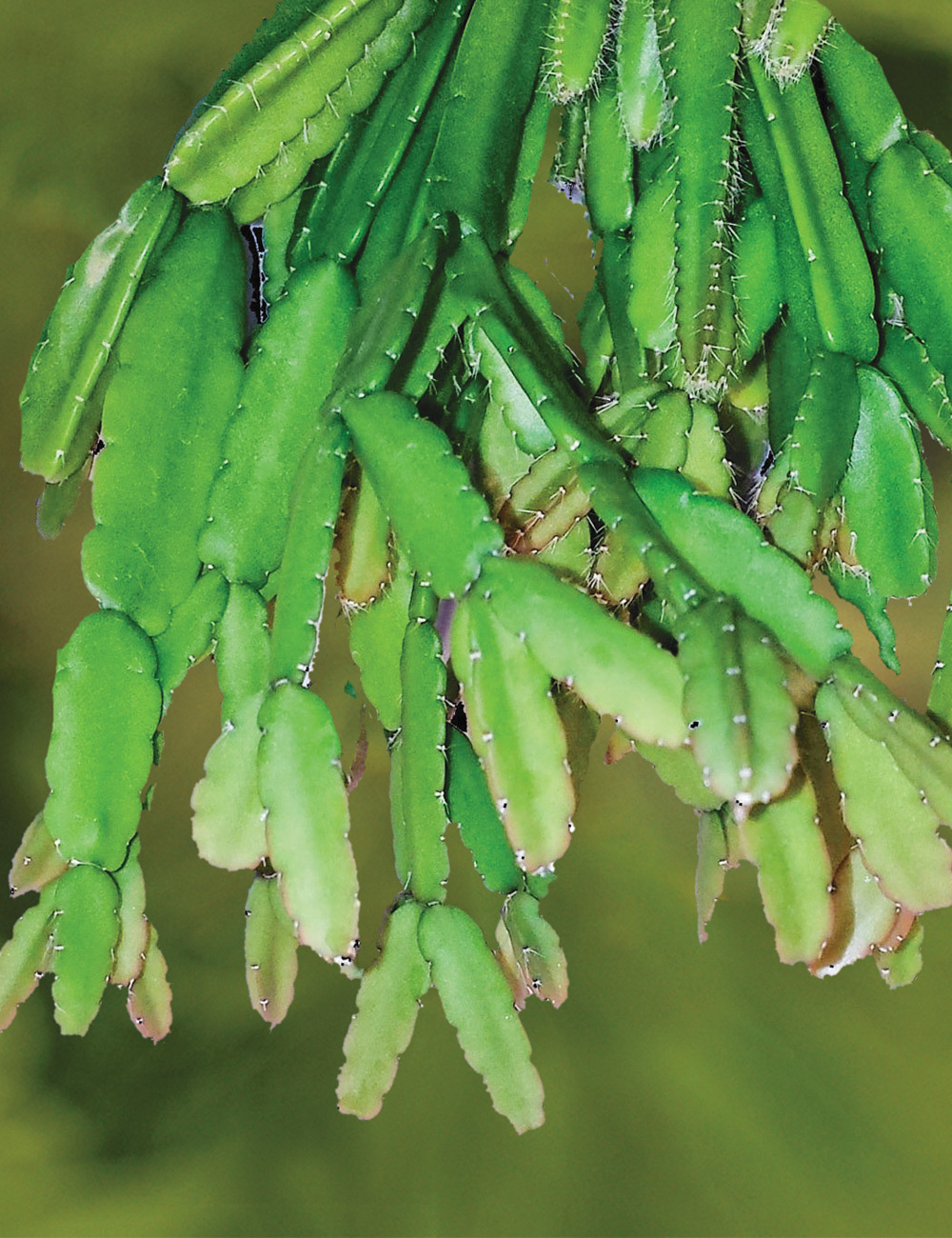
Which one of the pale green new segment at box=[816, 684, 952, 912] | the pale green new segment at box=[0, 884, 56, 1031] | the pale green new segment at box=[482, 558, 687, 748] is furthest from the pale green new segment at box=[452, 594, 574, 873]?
the pale green new segment at box=[0, 884, 56, 1031]

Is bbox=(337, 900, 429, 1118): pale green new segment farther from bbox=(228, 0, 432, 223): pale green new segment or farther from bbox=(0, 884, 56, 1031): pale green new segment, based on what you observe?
bbox=(228, 0, 432, 223): pale green new segment

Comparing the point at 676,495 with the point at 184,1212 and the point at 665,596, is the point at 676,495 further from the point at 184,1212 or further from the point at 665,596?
the point at 184,1212

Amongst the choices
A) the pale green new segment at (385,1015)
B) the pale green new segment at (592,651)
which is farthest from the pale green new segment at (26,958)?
the pale green new segment at (592,651)

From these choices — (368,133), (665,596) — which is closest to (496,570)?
(665,596)

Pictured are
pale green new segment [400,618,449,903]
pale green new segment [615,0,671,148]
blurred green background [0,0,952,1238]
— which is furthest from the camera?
blurred green background [0,0,952,1238]

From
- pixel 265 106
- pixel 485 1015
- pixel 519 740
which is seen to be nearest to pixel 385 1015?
pixel 485 1015

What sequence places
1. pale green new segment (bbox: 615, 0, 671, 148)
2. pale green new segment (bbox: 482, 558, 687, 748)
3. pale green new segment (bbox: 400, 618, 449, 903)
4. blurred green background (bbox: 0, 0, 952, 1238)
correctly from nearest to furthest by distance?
pale green new segment (bbox: 482, 558, 687, 748)
pale green new segment (bbox: 400, 618, 449, 903)
pale green new segment (bbox: 615, 0, 671, 148)
blurred green background (bbox: 0, 0, 952, 1238)

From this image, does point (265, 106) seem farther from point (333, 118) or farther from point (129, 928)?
point (129, 928)

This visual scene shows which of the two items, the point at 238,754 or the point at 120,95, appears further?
the point at 120,95
